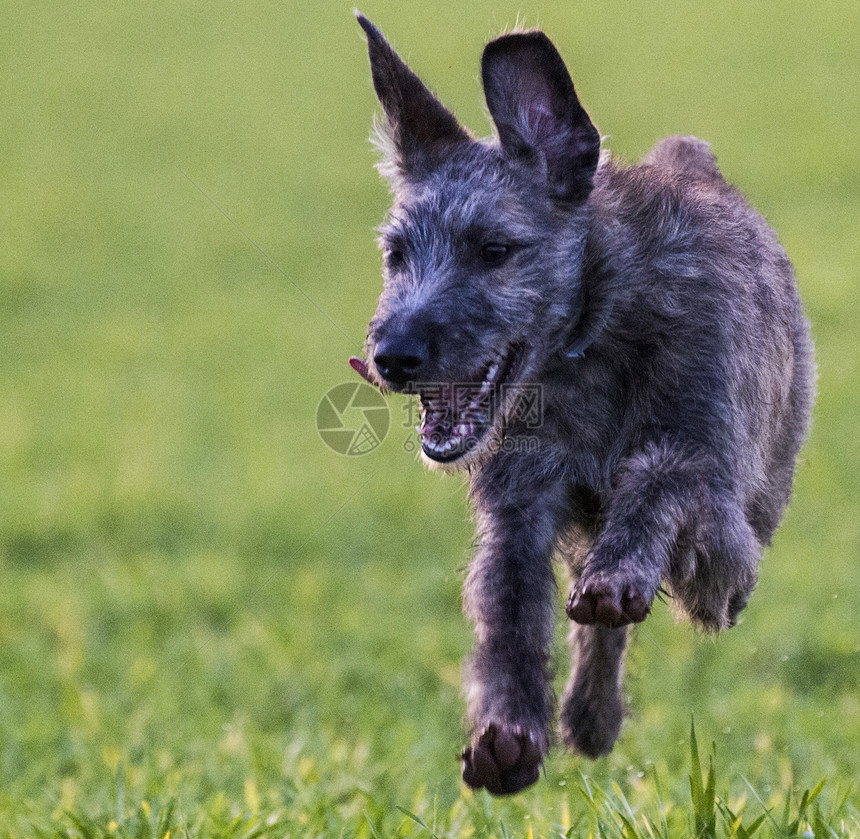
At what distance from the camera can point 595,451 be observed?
367 centimetres

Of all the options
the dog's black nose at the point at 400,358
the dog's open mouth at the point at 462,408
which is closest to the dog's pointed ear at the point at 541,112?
the dog's open mouth at the point at 462,408

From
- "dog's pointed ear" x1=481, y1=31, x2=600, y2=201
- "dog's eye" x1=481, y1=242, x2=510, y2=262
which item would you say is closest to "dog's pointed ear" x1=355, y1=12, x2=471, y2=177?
"dog's pointed ear" x1=481, y1=31, x2=600, y2=201

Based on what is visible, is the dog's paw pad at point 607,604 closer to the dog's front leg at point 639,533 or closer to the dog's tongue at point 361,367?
the dog's front leg at point 639,533

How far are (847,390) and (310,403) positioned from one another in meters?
6.00

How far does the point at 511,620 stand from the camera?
11.8 ft

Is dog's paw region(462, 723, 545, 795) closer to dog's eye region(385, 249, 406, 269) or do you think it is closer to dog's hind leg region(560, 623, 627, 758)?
dog's hind leg region(560, 623, 627, 758)

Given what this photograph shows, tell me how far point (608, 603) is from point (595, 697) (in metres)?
1.54

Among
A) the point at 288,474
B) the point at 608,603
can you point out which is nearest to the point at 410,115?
the point at 608,603

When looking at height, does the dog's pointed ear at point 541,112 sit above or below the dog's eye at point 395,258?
above

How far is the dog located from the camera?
11.2 feet

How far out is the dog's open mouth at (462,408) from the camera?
340cm

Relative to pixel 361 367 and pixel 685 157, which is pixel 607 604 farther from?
pixel 685 157

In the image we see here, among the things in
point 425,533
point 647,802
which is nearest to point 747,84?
point 425,533

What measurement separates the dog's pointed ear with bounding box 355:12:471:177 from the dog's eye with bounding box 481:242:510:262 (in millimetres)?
356
